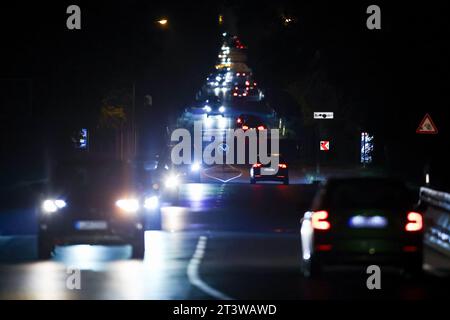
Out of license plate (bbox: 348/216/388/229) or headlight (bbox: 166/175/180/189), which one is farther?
headlight (bbox: 166/175/180/189)

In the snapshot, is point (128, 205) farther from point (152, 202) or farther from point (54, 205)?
point (152, 202)

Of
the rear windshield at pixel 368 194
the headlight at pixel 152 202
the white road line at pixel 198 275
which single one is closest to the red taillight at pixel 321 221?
the rear windshield at pixel 368 194

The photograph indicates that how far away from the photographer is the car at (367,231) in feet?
54.5

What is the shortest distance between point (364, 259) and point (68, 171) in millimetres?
6379

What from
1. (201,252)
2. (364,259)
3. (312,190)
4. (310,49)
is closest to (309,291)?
(364,259)

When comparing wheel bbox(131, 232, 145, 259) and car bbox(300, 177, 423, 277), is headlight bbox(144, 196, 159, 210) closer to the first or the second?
wheel bbox(131, 232, 145, 259)

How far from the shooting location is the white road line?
15.0 m

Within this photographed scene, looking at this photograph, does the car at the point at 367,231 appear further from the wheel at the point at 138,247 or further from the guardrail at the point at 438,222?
the guardrail at the point at 438,222

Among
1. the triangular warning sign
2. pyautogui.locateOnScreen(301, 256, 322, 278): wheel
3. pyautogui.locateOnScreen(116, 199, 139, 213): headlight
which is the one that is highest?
the triangular warning sign

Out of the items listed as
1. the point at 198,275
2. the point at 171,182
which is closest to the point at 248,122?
the point at 171,182

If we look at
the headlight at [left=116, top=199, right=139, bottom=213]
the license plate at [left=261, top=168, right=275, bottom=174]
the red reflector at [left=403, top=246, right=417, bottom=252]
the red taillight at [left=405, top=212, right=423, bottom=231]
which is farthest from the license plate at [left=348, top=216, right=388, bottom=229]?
the license plate at [left=261, top=168, right=275, bottom=174]

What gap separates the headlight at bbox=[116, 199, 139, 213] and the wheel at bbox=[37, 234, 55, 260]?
128 cm

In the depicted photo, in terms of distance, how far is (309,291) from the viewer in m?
15.4

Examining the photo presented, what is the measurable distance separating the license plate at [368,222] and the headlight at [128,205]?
4.93 meters
